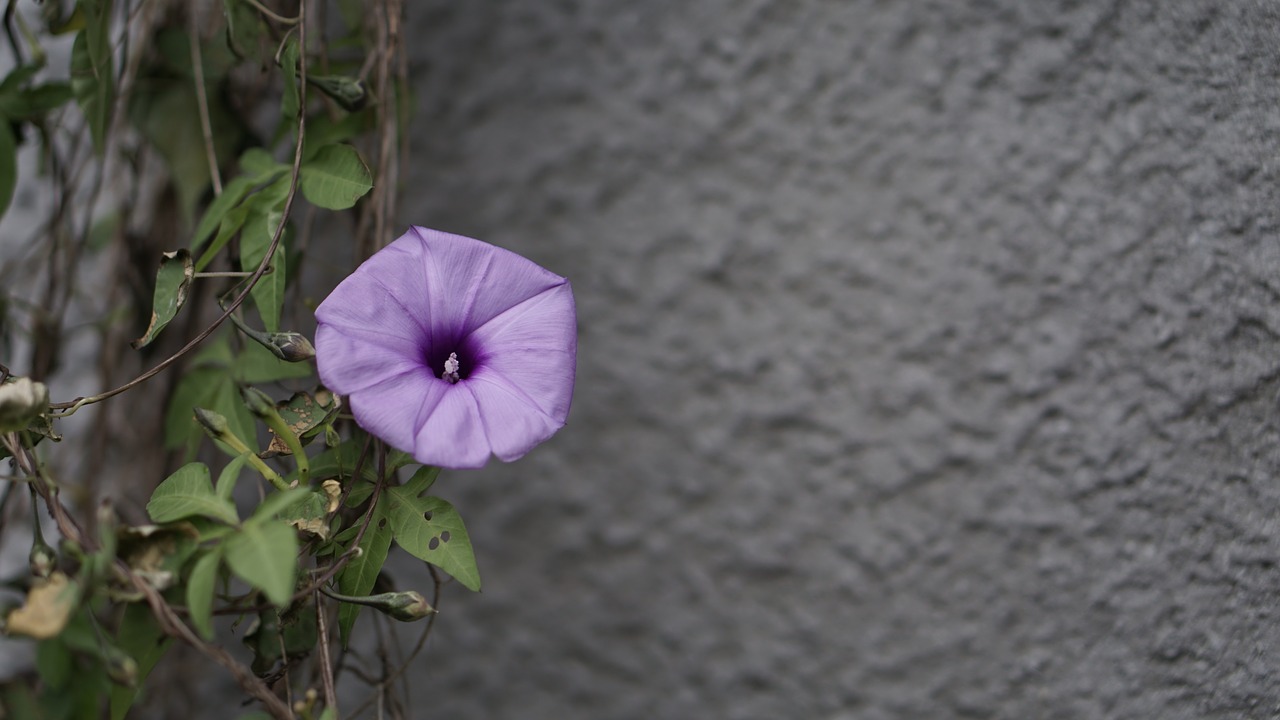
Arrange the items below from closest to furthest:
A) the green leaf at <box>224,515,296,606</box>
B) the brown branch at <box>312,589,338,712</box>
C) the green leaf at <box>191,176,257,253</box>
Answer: the green leaf at <box>224,515,296,606</box> < the brown branch at <box>312,589,338,712</box> < the green leaf at <box>191,176,257,253</box>

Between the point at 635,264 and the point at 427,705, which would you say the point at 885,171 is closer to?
the point at 635,264

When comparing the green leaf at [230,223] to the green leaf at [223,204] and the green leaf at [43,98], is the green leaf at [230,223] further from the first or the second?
the green leaf at [43,98]

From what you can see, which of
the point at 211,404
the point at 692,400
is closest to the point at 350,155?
the point at 211,404

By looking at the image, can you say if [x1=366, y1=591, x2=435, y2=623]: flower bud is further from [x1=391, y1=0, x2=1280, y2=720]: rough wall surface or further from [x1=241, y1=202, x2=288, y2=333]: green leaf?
[x1=391, y1=0, x2=1280, y2=720]: rough wall surface

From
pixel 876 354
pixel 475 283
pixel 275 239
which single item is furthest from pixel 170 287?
pixel 876 354

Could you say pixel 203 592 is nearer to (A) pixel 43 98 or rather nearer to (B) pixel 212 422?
(B) pixel 212 422

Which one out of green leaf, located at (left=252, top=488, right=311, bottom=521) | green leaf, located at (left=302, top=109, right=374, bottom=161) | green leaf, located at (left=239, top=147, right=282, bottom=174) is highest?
green leaf, located at (left=302, top=109, right=374, bottom=161)

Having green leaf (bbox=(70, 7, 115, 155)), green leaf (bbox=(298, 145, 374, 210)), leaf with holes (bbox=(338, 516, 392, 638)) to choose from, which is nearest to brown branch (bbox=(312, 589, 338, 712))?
leaf with holes (bbox=(338, 516, 392, 638))
